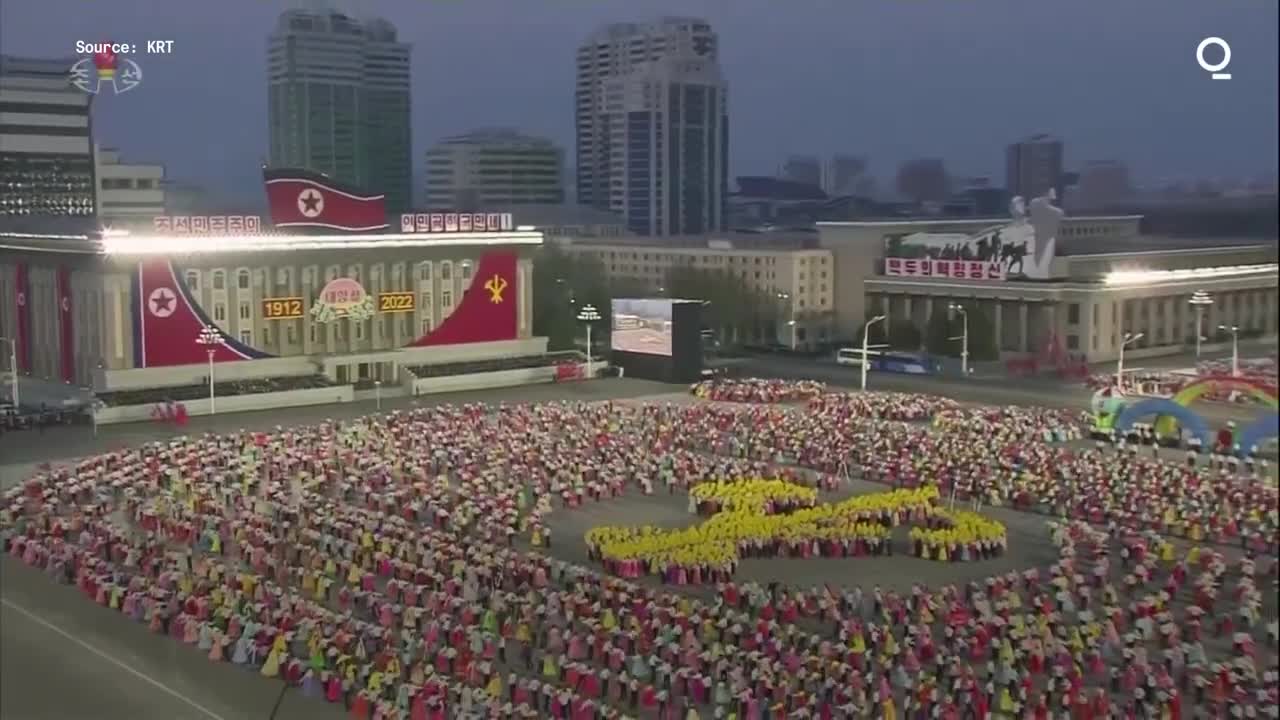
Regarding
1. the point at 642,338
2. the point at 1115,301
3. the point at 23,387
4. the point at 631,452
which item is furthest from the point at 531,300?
the point at 1115,301

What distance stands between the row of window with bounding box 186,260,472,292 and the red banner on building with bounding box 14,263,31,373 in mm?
6268

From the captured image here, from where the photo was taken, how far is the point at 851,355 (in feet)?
23.1

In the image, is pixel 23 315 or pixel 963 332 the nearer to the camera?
pixel 963 332

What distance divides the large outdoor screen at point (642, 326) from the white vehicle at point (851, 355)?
12.3 feet

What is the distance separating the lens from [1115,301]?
3.91m

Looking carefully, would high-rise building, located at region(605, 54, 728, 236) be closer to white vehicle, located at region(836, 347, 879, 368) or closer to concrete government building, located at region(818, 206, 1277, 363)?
concrete government building, located at region(818, 206, 1277, 363)

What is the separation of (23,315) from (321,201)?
14.5ft

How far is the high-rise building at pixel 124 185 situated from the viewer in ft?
18.3

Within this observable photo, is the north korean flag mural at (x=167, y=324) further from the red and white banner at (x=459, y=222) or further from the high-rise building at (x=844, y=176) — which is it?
the high-rise building at (x=844, y=176)

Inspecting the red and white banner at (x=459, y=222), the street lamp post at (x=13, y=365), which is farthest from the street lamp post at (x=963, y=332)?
the red and white banner at (x=459, y=222)

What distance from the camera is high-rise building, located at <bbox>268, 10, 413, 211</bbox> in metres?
5.13

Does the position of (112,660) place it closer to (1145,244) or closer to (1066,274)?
(1066,274)

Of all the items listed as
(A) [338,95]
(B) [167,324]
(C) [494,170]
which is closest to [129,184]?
(A) [338,95]

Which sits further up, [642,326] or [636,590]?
[642,326]
